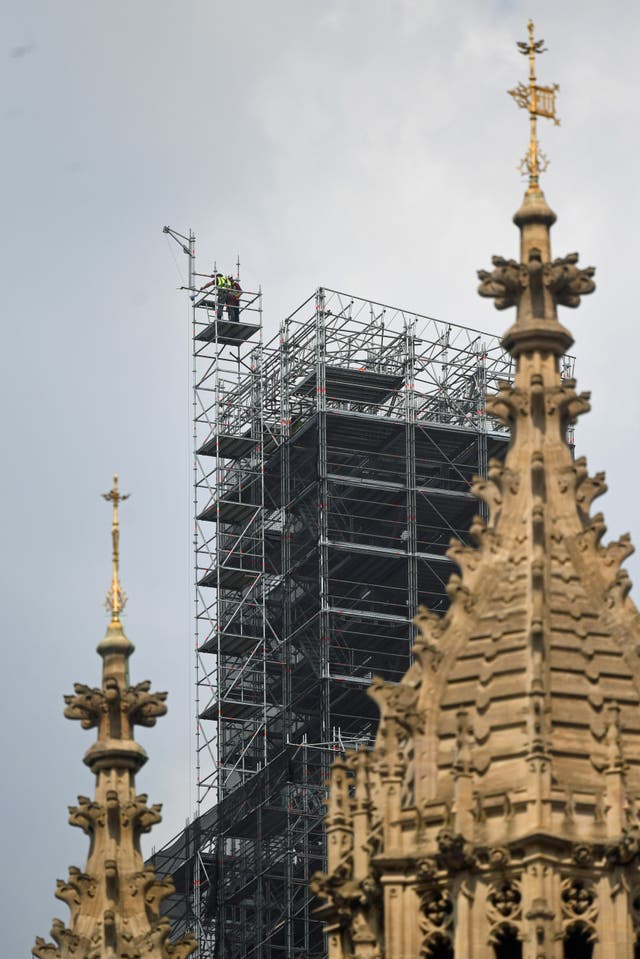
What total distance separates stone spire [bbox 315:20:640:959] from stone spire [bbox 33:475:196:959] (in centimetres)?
676

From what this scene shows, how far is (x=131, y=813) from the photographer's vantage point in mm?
68875

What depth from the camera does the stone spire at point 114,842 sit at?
67.1 metres

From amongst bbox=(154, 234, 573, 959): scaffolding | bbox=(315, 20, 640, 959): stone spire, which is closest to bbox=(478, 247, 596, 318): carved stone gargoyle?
bbox=(315, 20, 640, 959): stone spire

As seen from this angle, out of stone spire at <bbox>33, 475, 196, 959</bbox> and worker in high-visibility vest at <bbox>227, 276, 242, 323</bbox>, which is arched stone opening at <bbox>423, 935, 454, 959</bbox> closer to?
stone spire at <bbox>33, 475, 196, 959</bbox>

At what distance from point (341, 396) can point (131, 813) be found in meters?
83.8

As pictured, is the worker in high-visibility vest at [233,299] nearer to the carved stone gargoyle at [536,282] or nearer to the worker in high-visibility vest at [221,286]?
the worker in high-visibility vest at [221,286]

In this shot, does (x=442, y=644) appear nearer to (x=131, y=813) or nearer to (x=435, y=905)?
(x=435, y=905)

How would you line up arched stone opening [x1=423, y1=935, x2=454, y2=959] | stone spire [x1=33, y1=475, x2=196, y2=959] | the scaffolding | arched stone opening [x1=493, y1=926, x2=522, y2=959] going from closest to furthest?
arched stone opening [x1=493, y1=926, x2=522, y2=959] → arched stone opening [x1=423, y1=935, x2=454, y2=959] → stone spire [x1=33, y1=475, x2=196, y2=959] → the scaffolding

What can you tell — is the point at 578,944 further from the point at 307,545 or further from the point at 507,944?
the point at 307,545

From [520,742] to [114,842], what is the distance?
1278 cm

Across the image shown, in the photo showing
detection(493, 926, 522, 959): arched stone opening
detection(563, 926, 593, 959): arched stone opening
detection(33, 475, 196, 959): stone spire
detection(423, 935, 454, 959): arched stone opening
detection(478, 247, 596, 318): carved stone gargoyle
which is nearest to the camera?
detection(563, 926, 593, 959): arched stone opening

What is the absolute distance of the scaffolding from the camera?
14438cm

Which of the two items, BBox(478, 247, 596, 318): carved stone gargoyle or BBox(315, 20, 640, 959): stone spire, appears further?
BBox(478, 247, 596, 318): carved stone gargoyle

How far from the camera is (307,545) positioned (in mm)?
150875
